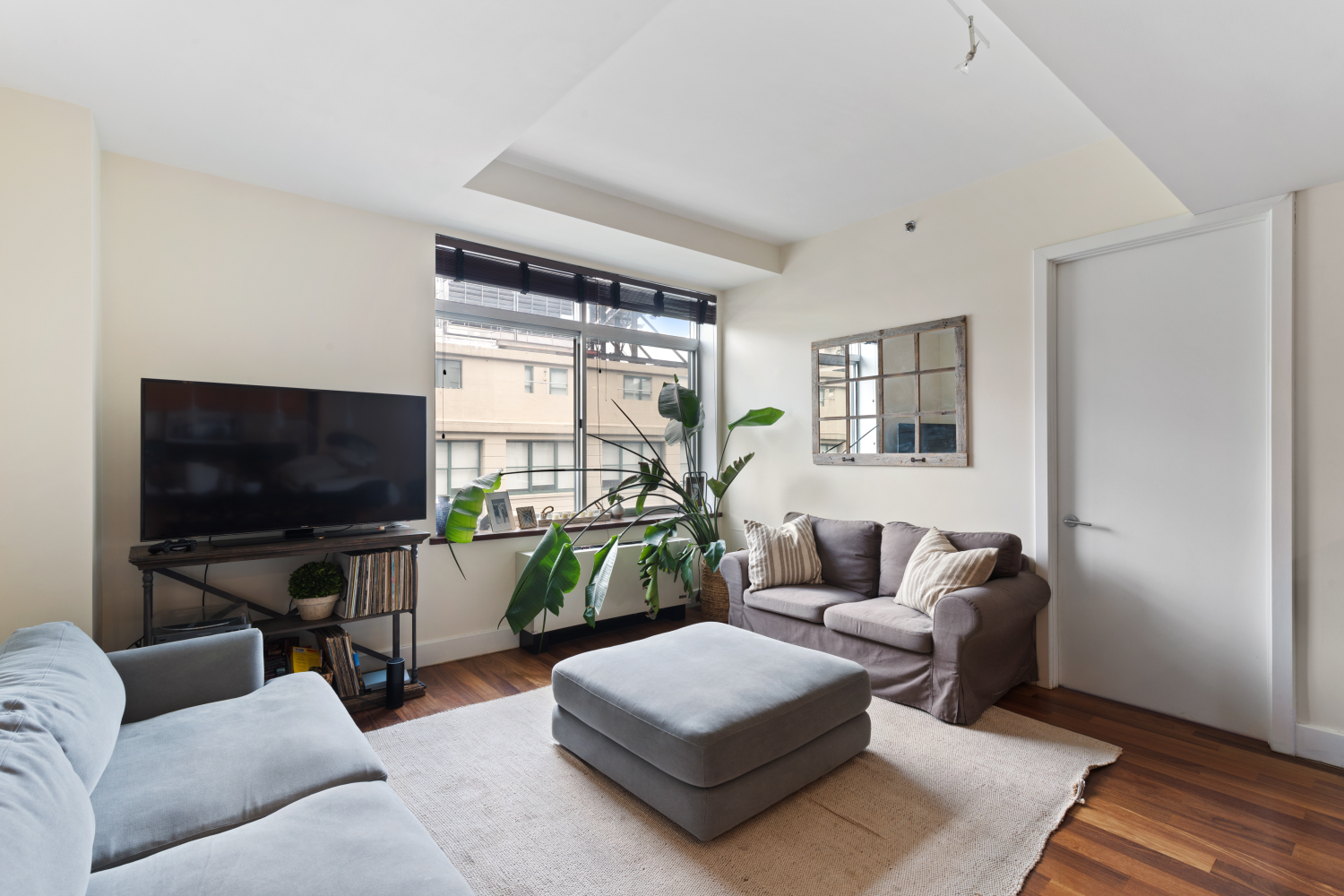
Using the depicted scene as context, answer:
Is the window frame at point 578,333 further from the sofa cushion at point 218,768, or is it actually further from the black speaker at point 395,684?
the sofa cushion at point 218,768

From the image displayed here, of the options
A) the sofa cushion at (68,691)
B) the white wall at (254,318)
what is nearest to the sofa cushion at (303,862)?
the sofa cushion at (68,691)

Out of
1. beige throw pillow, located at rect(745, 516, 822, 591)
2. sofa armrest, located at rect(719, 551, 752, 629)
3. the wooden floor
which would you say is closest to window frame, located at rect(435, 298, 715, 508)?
sofa armrest, located at rect(719, 551, 752, 629)

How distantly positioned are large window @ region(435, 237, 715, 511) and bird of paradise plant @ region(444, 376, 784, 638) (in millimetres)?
126

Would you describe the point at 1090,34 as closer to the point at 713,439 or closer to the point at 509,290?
the point at 509,290

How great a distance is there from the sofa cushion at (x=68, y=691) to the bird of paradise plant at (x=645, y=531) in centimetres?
164

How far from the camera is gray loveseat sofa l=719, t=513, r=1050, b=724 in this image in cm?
272

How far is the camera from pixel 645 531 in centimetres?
429

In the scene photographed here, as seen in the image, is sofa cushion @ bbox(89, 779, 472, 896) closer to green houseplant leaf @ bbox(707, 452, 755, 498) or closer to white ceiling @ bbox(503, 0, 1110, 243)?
white ceiling @ bbox(503, 0, 1110, 243)

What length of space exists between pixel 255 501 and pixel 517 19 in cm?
219

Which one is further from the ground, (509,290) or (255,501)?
(509,290)

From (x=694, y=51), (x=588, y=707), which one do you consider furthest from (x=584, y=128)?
(x=588, y=707)

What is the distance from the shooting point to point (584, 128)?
2.87 meters

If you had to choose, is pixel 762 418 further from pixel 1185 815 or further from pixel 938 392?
pixel 1185 815

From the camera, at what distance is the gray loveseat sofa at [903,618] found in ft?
8.93
